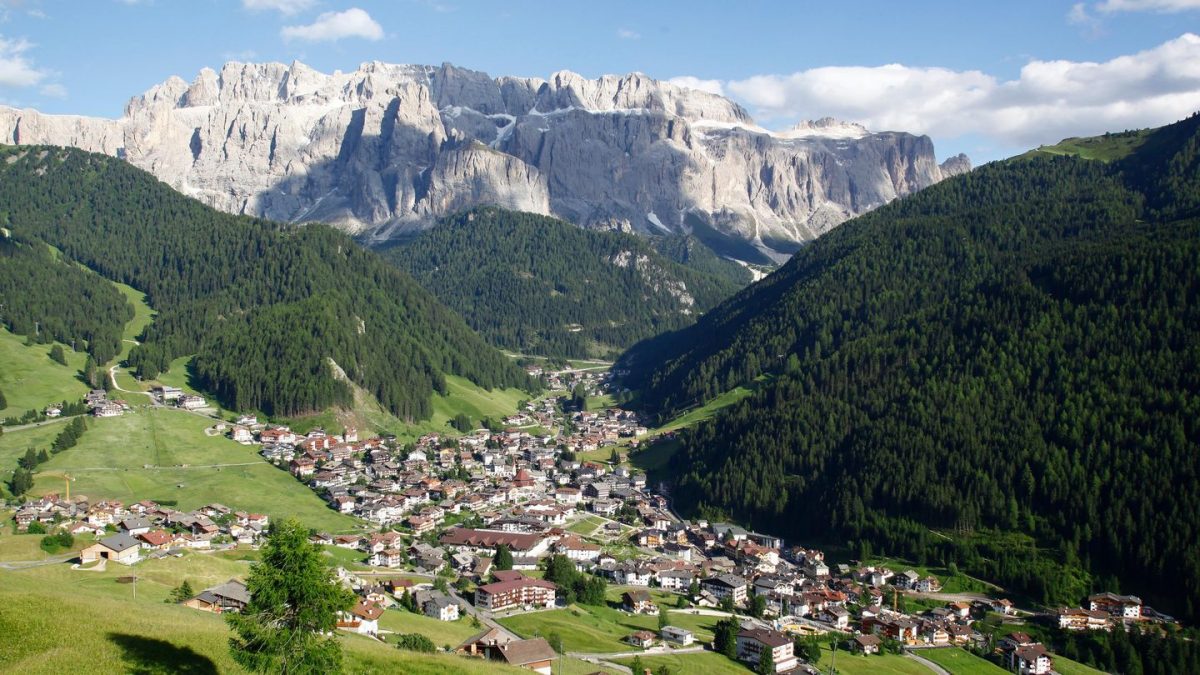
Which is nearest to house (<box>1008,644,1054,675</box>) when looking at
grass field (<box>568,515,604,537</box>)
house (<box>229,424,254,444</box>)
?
grass field (<box>568,515,604,537</box>)

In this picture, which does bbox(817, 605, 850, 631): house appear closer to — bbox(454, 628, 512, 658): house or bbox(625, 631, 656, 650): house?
bbox(625, 631, 656, 650): house

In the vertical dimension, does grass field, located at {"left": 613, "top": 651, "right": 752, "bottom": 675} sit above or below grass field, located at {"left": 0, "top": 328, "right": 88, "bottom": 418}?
below

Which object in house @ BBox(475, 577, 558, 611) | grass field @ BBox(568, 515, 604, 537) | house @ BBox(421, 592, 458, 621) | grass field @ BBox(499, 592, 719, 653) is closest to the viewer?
grass field @ BBox(499, 592, 719, 653)

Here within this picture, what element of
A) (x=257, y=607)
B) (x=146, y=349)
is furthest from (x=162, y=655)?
(x=146, y=349)

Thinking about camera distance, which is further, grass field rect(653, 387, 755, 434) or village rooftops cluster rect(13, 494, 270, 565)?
grass field rect(653, 387, 755, 434)

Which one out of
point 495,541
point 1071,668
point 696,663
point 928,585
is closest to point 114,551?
point 495,541

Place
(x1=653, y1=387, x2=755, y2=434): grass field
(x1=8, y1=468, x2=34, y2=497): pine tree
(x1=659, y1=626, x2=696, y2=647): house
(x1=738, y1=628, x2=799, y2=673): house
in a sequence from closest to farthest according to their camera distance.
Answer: (x1=738, y1=628, x2=799, y2=673): house, (x1=659, y1=626, x2=696, y2=647): house, (x1=8, y1=468, x2=34, y2=497): pine tree, (x1=653, y1=387, x2=755, y2=434): grass field

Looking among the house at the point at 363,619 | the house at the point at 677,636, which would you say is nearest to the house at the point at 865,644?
the house at the point at 677,636

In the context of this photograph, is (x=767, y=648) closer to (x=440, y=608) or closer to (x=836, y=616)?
(x=836, y=616)
